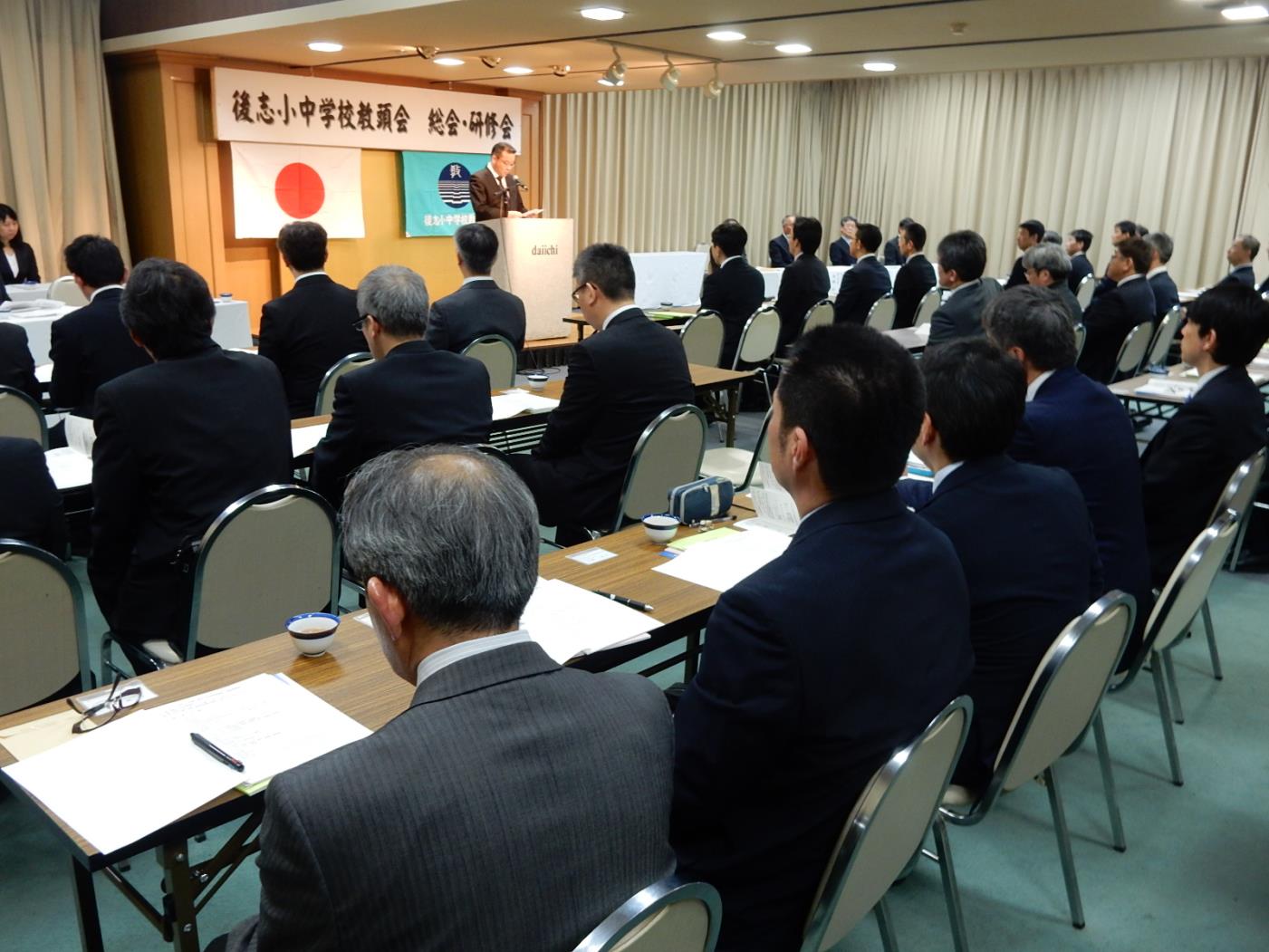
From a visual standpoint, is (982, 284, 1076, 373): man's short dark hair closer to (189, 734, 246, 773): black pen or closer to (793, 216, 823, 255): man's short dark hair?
(189, 734, 246, 773): black pen

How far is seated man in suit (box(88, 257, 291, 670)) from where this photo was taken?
244cm

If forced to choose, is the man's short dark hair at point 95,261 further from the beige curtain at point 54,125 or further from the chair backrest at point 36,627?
the beige curtain at point 54,125

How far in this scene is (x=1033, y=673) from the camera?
2006 mm

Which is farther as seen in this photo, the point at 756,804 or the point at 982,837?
the point at 982,837

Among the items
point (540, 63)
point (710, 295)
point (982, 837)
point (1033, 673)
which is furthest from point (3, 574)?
point (540, 63)

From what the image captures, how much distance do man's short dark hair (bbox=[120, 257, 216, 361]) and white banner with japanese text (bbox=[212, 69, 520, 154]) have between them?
236 inches

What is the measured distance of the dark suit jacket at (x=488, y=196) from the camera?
7547 mm

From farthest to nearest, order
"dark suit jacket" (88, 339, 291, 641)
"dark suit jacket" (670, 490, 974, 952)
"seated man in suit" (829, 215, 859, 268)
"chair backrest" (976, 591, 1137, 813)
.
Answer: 1. "seated man in suit" (829, 215, 859, 268)
2. "dark suit jacket" (88, 339, 291, 641)
3. "chair backrest" (976, 591, 1137, 813)
4. "dark suit jacket" (670, 490, 974, 952)

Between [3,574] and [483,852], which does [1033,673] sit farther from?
[3,574]

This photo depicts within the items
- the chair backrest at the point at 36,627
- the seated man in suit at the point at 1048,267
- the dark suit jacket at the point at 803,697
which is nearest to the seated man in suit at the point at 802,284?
the seated man in suit at the point at 1048,267

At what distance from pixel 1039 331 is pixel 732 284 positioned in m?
4.19

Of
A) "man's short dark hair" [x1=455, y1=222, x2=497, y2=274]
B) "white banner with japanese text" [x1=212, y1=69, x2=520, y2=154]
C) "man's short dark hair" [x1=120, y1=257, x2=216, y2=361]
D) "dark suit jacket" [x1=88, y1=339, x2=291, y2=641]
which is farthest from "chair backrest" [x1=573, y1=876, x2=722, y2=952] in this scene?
"white banner with japanese text" [x1=212, y1=69, x2=520, y2=154]

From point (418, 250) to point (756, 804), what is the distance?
8.94 meters

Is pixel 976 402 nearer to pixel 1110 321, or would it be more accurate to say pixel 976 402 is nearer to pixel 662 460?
pixel 662 460
